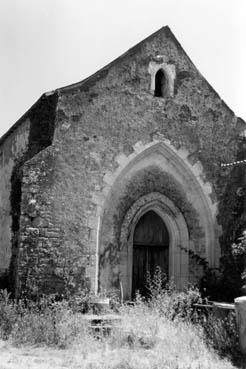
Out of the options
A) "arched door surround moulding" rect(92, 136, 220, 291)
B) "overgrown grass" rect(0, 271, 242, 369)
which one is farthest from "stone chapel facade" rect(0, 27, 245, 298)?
"overgrown grass" rect(0, 271, 242, 369)

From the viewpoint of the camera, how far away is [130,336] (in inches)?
356

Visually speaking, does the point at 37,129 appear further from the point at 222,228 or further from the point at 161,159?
the point at 222,228

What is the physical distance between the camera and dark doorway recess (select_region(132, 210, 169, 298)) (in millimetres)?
12852

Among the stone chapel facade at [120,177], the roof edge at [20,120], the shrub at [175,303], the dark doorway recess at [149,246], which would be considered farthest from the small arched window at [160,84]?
the shrub at [175,303]

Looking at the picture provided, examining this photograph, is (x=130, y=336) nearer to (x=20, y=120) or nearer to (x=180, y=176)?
(x=180, y=176)

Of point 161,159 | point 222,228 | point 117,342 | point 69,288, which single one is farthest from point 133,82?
point 117,342

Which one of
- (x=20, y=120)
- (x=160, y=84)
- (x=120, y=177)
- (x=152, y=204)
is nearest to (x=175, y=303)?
(x=152, y=204)

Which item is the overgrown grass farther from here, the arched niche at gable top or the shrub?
the arched niche at gable top

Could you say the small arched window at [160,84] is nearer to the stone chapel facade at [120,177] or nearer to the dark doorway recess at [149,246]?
the stone chapel facade at [120,177]

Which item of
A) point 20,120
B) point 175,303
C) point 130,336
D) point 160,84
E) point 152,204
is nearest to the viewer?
point 130,336

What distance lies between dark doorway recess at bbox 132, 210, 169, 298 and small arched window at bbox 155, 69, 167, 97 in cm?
312

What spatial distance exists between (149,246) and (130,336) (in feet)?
13.6

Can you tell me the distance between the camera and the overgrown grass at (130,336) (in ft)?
25.7

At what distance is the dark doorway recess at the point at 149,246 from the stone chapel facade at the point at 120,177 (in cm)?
3
